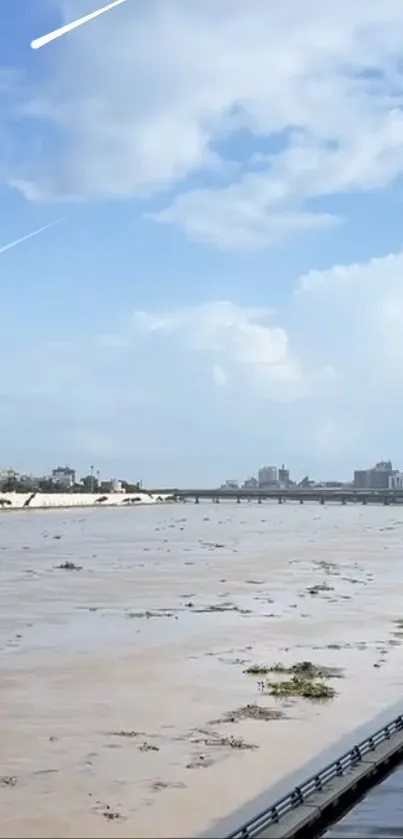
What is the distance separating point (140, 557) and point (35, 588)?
45.2ft

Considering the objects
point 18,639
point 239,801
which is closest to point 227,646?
point 18,639

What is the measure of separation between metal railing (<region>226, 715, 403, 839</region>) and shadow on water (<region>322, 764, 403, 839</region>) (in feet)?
→ 1.14

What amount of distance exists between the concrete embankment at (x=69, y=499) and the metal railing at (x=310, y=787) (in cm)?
11219

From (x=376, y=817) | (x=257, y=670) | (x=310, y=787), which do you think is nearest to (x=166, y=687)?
(x=257, y=670)

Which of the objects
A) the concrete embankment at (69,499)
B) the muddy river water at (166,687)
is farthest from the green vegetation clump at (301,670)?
the concrete embankment at (69,499)

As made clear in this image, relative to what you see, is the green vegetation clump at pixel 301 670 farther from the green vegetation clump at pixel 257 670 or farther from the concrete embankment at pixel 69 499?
the concrete embankment at pixel 69 499

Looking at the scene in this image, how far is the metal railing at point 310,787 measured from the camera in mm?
7973

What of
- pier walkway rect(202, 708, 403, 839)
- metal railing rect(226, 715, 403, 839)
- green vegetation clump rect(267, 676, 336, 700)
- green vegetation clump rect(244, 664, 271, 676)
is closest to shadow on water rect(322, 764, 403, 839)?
pier walkway rect(202, 708, 403, 839)

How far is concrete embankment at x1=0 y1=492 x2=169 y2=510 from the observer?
128m

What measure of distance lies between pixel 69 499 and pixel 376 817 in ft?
452

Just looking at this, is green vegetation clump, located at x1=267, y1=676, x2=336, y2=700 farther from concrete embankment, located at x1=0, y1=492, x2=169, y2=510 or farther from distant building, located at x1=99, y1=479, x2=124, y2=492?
distant building, located at x1=99, y1=479, x2=124, y2=492

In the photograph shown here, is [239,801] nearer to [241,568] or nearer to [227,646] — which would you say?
[227,646]

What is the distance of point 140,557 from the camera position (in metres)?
44.3

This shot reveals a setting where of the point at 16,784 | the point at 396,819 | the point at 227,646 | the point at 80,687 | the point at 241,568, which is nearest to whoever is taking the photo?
the point at 396,819
